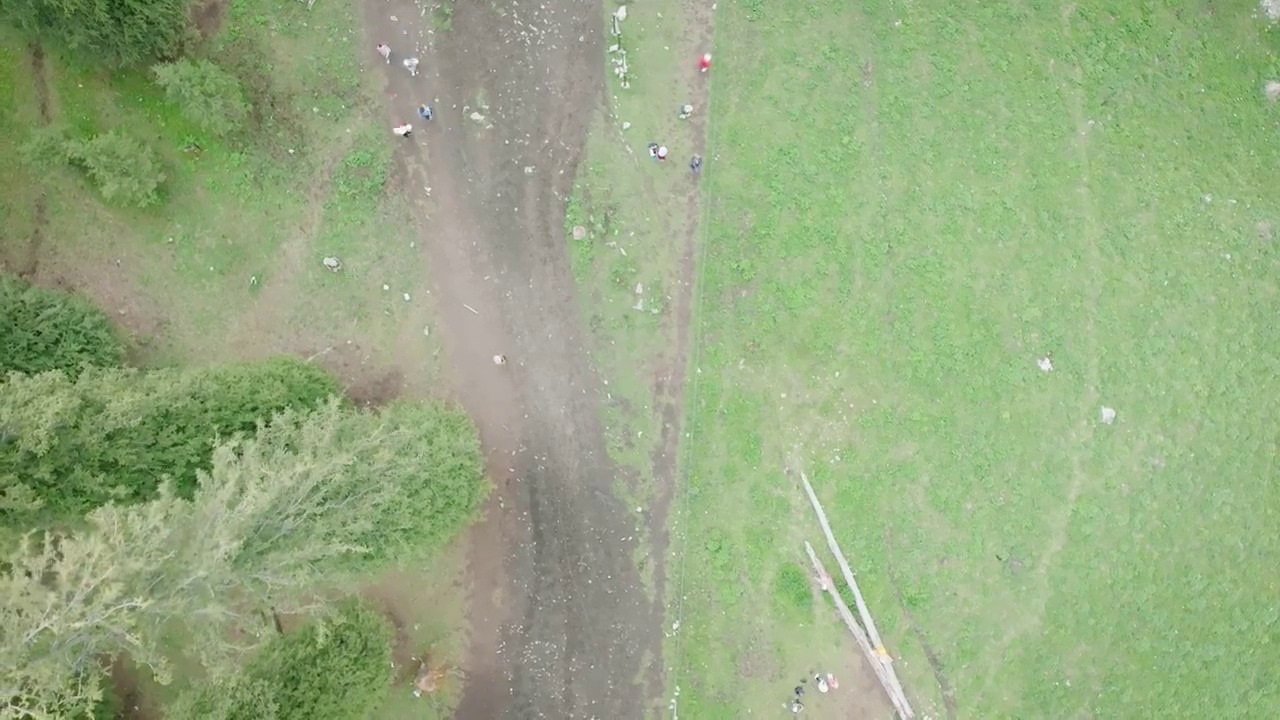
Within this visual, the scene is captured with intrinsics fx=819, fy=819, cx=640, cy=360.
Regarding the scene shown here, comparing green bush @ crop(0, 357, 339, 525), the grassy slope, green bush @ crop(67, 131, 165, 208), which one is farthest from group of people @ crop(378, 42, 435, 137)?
the grassy slope

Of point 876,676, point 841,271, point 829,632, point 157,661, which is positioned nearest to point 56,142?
point 157,661

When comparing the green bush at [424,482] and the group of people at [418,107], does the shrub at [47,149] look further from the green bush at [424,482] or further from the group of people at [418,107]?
the green bush at [424,482]

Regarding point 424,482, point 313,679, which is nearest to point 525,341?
point 424,482

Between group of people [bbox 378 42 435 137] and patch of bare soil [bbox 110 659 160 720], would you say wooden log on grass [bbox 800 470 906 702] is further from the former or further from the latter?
patch of bare soil [bbox 110 659 160 720]

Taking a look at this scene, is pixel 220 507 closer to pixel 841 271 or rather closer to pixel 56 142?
pixel 56 142

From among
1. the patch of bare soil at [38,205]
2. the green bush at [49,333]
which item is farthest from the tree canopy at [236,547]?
the patch of bare soil at [38,205]

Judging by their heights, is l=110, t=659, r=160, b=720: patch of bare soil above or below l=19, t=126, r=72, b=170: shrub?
below

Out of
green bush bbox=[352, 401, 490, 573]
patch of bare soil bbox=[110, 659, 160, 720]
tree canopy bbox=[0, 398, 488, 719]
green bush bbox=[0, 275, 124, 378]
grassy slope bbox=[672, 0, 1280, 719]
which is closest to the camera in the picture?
tree canopy bbox=[0, 398, 488, 719]

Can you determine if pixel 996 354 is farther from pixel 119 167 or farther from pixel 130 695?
pixel 130 695
